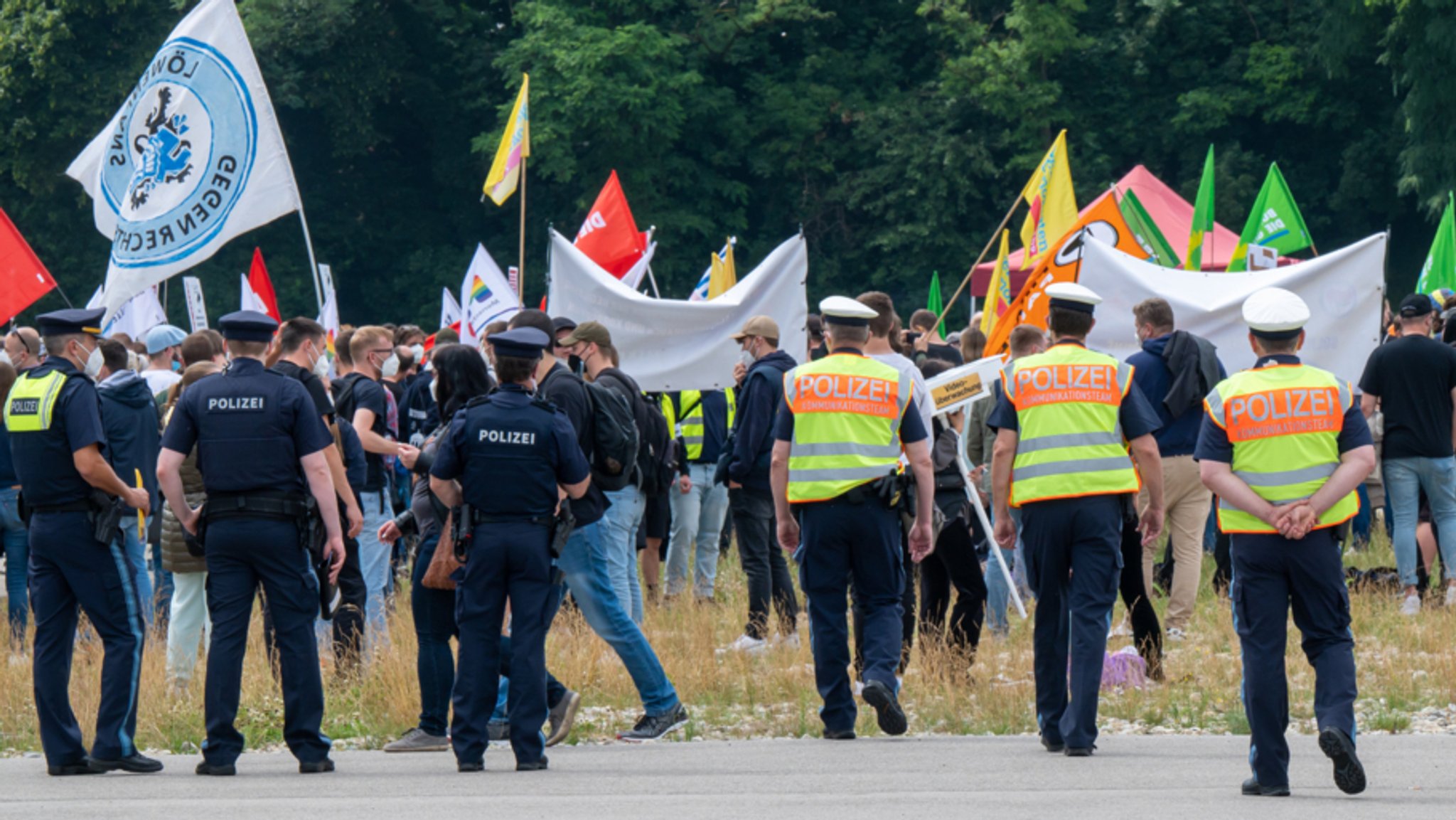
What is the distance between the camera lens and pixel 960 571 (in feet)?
31.4

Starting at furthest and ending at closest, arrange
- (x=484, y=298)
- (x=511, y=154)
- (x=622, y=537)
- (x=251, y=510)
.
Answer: (x=484, y=298)
(x=511, y=154)
(x=622, y=537)
(x=251, y=510)

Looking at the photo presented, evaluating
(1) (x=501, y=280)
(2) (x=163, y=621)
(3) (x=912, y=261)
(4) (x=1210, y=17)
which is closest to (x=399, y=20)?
(3) (x=912, y=261)

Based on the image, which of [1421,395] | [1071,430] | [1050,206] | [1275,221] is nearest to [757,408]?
[1071,430]

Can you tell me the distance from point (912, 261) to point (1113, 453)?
3538cm

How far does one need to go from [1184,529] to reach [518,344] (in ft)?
16.0

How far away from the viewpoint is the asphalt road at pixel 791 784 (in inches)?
259

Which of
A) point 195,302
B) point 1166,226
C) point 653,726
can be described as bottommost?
point 653,726

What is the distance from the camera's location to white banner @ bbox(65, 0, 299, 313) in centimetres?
1168

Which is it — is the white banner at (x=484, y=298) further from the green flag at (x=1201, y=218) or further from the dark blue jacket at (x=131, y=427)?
the dark blue jacket at (x=131, y=427)

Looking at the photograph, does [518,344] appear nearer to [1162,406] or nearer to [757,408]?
[757,408]

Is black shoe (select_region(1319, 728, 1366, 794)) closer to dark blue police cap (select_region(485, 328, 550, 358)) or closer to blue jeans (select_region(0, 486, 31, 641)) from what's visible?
dark blue police cap (select_region(485, 328, 550, 358))

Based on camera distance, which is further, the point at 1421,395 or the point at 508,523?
the point at 1421,395

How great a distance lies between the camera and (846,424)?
8164 mm

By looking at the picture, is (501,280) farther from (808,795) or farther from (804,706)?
(808,795)
